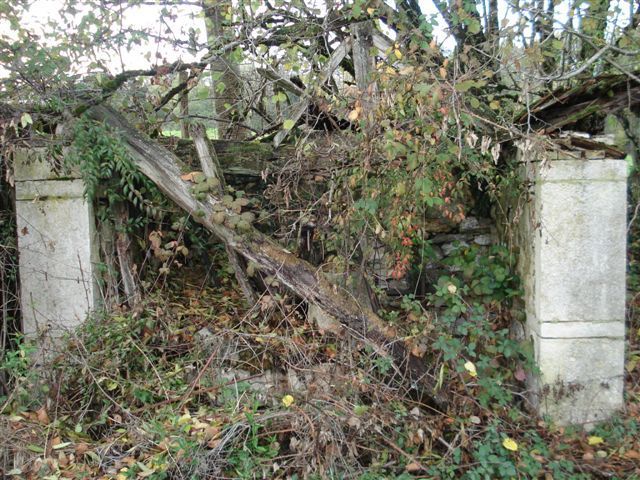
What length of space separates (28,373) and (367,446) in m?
2.52

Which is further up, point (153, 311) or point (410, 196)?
point (410, 196)

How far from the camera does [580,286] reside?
377 cm

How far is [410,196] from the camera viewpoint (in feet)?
12.6

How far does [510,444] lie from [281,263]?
2.03 m

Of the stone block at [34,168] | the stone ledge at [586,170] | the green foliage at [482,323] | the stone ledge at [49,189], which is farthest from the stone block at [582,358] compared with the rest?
the stone block at [34,168]

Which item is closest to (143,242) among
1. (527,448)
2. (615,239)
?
(527,448)

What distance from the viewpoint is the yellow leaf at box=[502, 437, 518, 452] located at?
3.37m

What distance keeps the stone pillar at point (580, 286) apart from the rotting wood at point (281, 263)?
0.89 meters

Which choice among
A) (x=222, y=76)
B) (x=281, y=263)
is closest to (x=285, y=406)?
(x=281, y=263)

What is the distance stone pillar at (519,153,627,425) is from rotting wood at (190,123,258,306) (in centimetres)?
225

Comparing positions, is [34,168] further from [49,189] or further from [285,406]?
[285,406]

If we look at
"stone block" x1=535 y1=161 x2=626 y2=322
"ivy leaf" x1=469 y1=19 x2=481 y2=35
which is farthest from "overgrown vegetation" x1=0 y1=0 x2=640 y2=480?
"stone block" x1=535 y1=161 x2=626 y2=322

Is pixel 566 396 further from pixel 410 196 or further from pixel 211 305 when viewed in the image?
pixel 211 305

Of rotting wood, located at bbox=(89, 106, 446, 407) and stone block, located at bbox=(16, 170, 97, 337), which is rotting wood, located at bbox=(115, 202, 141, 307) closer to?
stone block, located at bbox=(16, 170, 97, 337)
